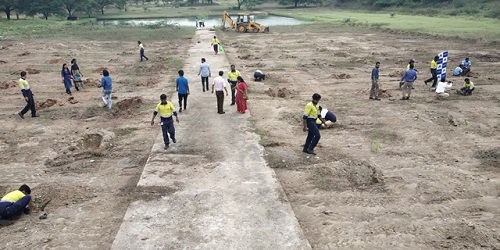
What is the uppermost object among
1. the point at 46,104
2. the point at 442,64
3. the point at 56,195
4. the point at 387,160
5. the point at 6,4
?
the point at 6,4

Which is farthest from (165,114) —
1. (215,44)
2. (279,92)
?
(215,44)

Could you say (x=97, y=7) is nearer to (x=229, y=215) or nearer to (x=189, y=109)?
(x=189, y=109)

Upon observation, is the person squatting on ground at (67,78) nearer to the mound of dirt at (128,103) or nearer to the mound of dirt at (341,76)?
the mound of dirt at (128,103)

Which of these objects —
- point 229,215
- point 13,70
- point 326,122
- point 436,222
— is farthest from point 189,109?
point 13,70

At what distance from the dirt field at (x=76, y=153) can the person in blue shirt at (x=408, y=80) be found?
1079 centimetres

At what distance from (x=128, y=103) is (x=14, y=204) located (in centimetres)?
879

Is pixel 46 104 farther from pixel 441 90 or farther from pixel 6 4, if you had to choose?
pixel 6 4

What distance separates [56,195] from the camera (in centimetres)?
851

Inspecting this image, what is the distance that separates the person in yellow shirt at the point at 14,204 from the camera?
7.39 m

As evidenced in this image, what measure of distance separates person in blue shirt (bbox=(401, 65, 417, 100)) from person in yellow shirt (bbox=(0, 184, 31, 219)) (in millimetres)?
14458

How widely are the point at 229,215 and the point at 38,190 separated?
494 cm

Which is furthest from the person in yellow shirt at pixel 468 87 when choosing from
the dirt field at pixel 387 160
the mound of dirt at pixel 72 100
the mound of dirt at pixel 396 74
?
the mound of dirt at pixel 72 100

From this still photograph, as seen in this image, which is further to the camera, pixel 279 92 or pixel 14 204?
pixel 279 92

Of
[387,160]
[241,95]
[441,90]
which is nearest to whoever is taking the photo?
[387,160]
